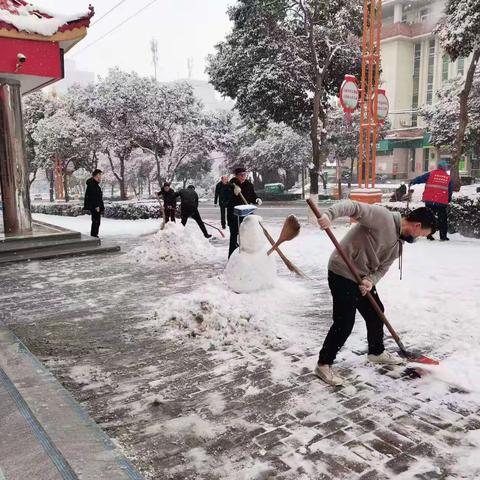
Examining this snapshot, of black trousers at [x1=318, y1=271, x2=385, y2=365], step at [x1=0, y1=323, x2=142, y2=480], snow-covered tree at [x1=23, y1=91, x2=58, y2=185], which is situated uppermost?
snow-covered tree at [x1=23, y1=91, x2=58, y2=185]

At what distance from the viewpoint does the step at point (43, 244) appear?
29.8ft

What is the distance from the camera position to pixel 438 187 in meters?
9.54

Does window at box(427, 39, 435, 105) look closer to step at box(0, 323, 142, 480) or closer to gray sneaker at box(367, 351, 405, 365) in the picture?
gray sneaker at box(367, 351, 405, 365)

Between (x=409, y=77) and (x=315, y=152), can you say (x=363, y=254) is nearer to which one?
(x=315, y=152)

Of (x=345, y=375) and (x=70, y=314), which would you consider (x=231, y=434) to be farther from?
(x=70, y=314)

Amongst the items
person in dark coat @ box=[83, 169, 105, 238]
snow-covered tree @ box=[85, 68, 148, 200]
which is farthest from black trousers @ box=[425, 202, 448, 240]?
snow-covered tree @ box=[85, 68, 148, 200]

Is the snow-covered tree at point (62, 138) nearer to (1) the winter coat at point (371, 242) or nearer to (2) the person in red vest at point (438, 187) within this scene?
(2) the person in red vest at point (438, 187)

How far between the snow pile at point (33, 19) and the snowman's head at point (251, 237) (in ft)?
21.7

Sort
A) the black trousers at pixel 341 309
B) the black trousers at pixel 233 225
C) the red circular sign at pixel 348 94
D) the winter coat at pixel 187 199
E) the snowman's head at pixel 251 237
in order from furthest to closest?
the red circular sign at pixel 348 94 < the winter coat at pixel 187 199 < the black trousers at pixel 233 225 < the snowman's head at pixel 251 237 < the black trousers at pixel 341 309

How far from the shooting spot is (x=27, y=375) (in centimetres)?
355

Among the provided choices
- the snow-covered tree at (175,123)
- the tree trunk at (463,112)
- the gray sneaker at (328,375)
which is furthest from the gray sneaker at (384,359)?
the snow-covered tree at (175,123)

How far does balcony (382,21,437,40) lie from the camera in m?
43.2

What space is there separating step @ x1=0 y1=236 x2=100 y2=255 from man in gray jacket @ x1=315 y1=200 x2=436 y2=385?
7381mm

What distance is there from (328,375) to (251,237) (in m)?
2.80
